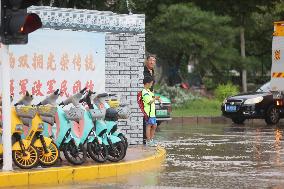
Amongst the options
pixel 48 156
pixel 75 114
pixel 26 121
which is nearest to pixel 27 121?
pixel 26 121

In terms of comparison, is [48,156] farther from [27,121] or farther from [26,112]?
[26,112]

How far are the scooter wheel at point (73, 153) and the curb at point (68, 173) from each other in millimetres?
379

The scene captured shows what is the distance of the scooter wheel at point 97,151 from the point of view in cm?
1295

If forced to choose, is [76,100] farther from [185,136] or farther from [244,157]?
[185,136]

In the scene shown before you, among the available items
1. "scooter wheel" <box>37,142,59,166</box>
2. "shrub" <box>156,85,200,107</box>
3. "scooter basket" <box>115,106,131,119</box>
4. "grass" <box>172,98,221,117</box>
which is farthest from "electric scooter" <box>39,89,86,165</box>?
"shrub" <box>156,85,200,107</box>

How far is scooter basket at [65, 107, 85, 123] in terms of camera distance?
1275cm

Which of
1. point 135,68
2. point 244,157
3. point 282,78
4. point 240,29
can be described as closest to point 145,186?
point 244,157

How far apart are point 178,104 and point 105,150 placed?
1783cm

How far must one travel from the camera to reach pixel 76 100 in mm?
12891

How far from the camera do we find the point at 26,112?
1231 centimetres

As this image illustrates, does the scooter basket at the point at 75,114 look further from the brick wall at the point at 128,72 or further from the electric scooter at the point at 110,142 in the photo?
the brick wall at the point at 128,72

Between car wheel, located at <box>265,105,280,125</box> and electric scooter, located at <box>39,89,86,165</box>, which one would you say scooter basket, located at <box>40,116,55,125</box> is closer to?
electric scooter, located at <box>39,89,86,165</box>

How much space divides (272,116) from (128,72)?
10.5 m

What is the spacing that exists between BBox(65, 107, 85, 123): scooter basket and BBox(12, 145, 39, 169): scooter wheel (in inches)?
35.5
